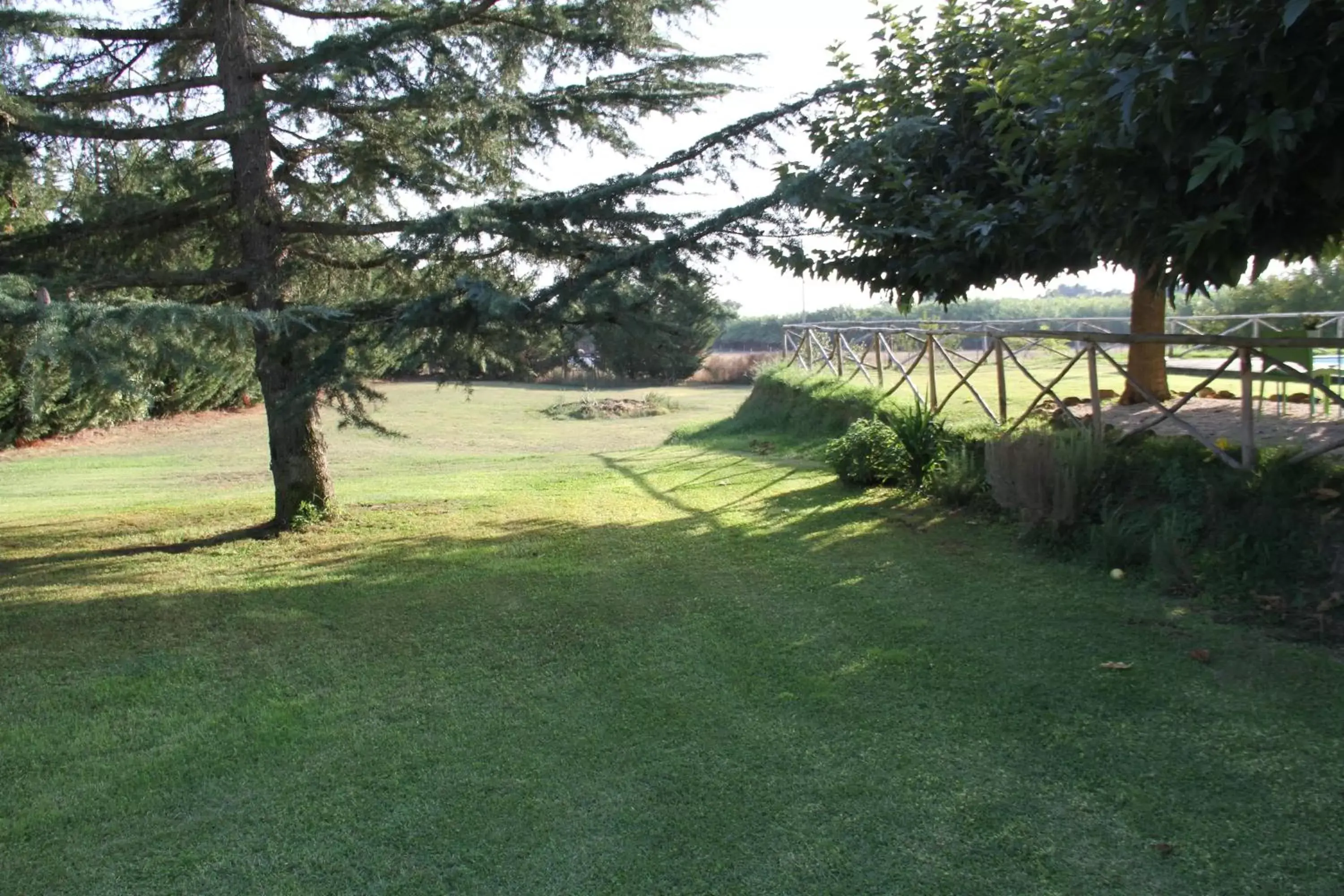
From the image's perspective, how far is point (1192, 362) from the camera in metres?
14.6

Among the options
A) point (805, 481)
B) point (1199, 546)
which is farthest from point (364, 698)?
point (805, 481)

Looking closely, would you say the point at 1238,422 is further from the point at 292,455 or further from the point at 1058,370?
the point at 1058,370

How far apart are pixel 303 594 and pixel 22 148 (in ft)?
14.4

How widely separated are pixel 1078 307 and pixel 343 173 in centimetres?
Result: 3399

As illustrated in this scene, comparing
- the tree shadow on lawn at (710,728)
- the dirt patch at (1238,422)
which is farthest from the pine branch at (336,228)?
the dirt patch at (1238,422)

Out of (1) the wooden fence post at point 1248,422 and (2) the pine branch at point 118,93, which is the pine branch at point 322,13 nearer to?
(2) the pine branch at point 118,93

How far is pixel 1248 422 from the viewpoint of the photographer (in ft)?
18.6

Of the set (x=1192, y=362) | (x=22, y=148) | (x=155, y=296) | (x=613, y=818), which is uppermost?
(x=22, y=148)

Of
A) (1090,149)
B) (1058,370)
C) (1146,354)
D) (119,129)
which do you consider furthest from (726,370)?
(1090,149)

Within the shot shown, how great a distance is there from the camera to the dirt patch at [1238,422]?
6.60m

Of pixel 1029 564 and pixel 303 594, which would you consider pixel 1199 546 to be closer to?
pixel 1029 564

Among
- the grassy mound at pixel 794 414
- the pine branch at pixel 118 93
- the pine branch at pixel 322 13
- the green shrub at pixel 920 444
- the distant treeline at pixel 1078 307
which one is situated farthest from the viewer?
the distant treeline at pixel 1078 307

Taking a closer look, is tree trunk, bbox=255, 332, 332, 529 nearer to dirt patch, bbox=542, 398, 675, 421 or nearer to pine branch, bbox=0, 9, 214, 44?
pine branch, bbox=0, 9, 214, 44

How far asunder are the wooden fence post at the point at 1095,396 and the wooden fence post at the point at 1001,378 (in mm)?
1426
